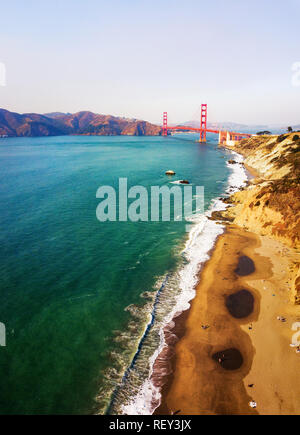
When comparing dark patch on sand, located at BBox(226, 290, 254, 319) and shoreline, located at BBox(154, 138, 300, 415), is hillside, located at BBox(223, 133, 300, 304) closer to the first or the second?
shoreline, located at BBox(154, 138, 300, 415)

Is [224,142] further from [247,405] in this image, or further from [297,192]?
[247,405]

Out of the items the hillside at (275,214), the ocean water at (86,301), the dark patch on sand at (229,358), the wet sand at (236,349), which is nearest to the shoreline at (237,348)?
the wet sand at (236,349)

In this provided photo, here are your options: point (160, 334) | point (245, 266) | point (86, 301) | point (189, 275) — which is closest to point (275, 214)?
point (245, 266)

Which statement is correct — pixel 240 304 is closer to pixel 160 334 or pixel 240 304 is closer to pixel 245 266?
pixel 245 266

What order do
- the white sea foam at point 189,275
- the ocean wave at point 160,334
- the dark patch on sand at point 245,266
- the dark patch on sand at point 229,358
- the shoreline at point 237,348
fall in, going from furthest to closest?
the dark patch on sand at point 245,266
the dark patch on sand at point 229,358
the ocean wave at point 160,334
the white sea foam at point 189,275
the shoreline at point 237,348

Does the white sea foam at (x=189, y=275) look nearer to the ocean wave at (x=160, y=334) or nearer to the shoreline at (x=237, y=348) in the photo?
the ocean wave at (x=160, y=334)

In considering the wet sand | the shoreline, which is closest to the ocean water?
the shoreline
